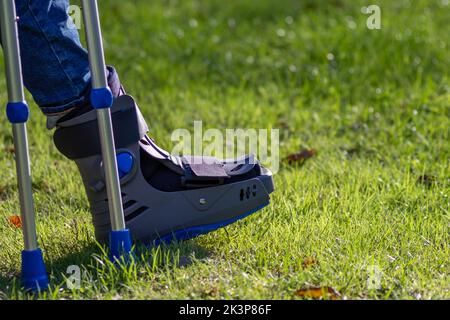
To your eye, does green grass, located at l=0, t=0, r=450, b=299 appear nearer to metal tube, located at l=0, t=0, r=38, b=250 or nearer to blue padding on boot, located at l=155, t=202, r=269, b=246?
blue padding on boot, located at l=155, t=202, r=269, b=246

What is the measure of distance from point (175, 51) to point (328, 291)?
3414 mm

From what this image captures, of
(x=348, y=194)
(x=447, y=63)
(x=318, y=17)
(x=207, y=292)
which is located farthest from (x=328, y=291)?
(x=318, y=17)

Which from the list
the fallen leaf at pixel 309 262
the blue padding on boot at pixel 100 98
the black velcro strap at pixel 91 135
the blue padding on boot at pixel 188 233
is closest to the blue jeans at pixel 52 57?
the black velcro strap at pixel 91 135

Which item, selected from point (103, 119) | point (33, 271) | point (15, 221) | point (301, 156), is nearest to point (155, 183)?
point (103, 119)

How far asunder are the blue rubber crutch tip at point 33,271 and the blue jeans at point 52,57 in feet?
1.64

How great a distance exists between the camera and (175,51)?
5.71 metres

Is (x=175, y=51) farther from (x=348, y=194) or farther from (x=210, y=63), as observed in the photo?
(x=348, y=194)

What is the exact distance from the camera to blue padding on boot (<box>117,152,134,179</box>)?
9.20 ft

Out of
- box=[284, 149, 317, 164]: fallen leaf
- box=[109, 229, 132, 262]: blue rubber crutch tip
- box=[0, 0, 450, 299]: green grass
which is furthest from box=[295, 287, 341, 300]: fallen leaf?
box=[284, 149, 317, 164]: fallen leaf

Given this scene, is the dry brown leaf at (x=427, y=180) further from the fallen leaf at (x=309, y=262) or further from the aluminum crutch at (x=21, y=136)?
the aluminum crutch at (x=21, y=136)

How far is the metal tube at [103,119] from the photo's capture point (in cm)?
253

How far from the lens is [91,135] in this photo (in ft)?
9.07

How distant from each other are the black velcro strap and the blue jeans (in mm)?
79

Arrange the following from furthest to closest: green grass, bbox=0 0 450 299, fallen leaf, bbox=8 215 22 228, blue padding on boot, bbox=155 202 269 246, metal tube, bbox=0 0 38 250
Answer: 1. fallen leaf, bbox=8 215 22 228
2. blue padding on boot, bbox=155 202 269 246
3. green grass, bbox=0 0 450 299
4. metal tube, bbox=0 0 38 250
